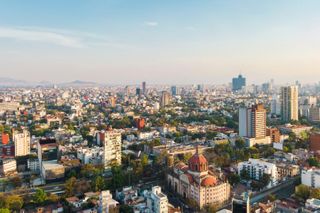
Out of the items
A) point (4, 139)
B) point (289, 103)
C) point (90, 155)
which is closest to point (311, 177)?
point (90, 155)

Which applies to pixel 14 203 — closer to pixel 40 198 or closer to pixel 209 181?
pixel 40 198

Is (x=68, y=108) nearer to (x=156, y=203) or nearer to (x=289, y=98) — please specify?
(x=289, y=98)

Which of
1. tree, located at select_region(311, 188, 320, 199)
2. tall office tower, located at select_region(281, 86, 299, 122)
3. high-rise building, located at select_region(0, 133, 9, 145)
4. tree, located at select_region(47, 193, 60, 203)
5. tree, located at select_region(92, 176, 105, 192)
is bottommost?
tree, located at select_region(47, 193, 60, 203)

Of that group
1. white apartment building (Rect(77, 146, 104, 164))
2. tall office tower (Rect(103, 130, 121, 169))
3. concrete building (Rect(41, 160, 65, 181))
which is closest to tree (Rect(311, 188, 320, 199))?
tall office tower (Rect(103, 130, 121, 169))

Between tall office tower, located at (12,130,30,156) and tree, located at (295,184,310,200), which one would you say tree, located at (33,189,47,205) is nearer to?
tall office tower, located at (12,130,30,156)

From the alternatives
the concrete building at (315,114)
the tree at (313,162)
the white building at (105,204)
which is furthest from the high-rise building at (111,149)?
the concrete building at (315,114)

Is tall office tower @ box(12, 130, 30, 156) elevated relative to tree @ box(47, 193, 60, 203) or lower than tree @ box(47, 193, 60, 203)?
elevated
